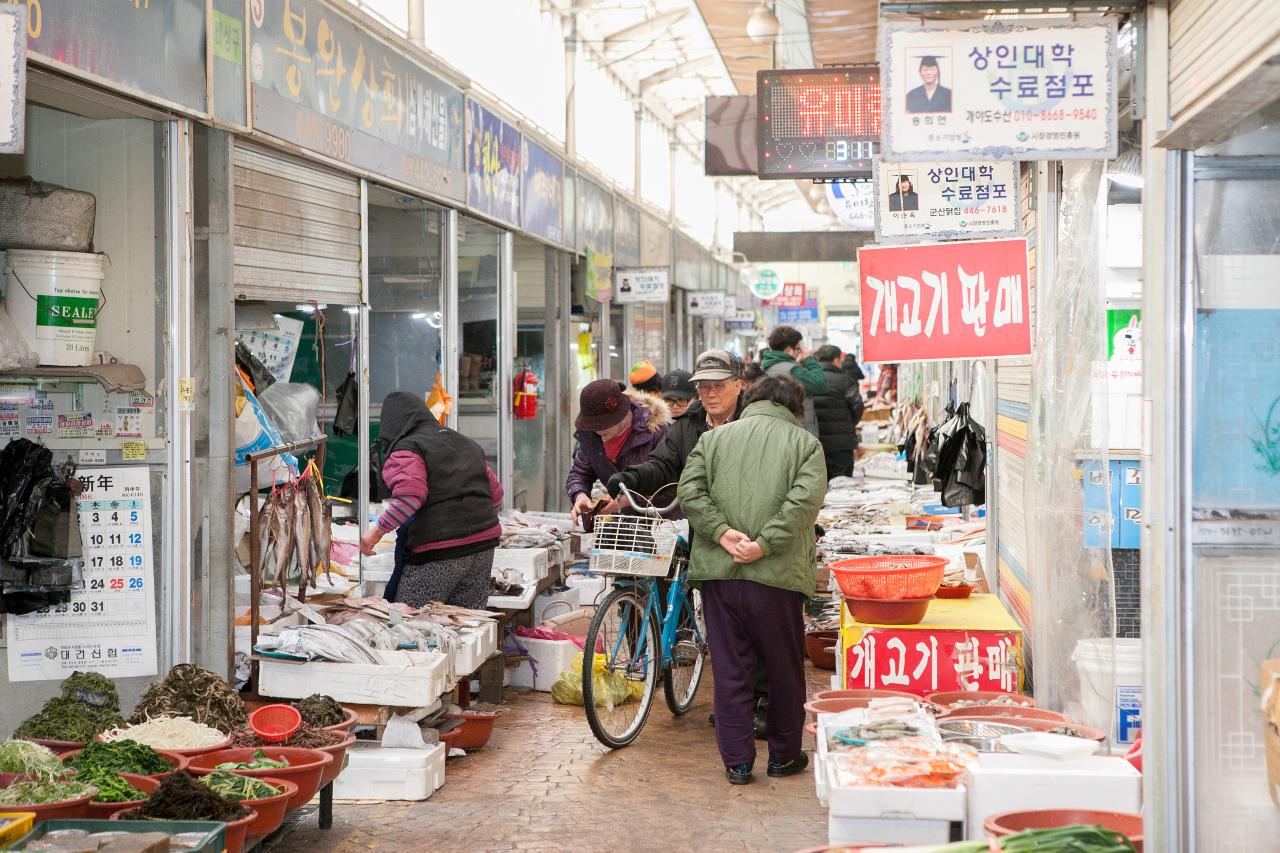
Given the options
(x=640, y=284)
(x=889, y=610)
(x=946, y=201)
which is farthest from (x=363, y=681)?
(x=640, y=284)

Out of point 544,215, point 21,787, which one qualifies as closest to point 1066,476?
point 21,787

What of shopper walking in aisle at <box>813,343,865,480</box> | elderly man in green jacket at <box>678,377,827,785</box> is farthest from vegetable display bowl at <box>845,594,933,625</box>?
shopper walking in aisle at <box>813,343,865,480</box>

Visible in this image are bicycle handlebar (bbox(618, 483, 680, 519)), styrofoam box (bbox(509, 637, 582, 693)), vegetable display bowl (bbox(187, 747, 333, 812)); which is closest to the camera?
vegetable display bowl (bbox(187, 747, 333, 812))

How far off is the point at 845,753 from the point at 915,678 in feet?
5.42

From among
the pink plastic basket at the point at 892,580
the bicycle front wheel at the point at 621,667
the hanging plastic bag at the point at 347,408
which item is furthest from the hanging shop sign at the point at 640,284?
the pink plastic basket at the point at 892,580

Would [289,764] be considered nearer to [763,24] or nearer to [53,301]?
[53,301]

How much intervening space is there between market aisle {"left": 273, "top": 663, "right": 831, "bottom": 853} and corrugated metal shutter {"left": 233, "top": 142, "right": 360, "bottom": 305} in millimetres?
2513

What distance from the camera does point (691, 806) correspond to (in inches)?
230

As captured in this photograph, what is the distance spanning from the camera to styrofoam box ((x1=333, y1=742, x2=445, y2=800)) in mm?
5879

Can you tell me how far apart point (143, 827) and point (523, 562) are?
15.4 feet

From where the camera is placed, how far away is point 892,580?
576 cm

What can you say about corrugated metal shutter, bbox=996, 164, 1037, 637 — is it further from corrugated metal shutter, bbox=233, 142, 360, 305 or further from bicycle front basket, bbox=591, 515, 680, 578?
corrugated metal shutter, bbox=233, 142, 360, 305

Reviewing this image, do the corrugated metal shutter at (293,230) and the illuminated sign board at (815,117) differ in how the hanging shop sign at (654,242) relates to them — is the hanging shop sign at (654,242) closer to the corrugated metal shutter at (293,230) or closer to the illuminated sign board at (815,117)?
the illuminated sign board at (815,117)

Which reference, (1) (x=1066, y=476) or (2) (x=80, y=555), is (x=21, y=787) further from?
(1) (x=1066, y=476)
